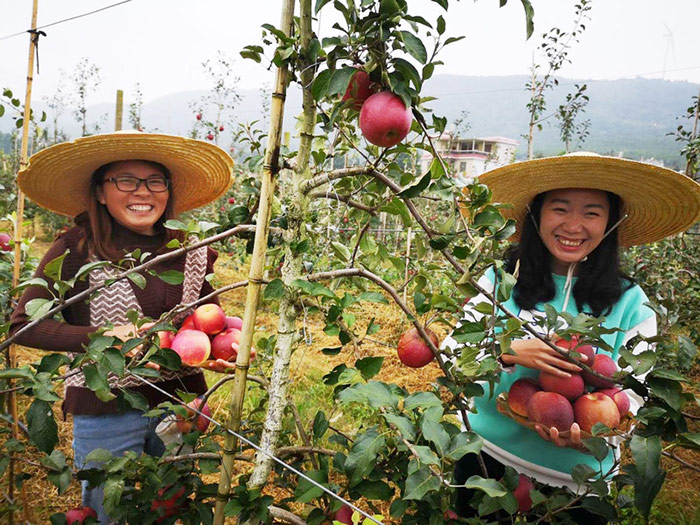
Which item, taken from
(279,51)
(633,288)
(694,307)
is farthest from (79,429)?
(694,307)

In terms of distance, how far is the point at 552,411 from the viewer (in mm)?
1045

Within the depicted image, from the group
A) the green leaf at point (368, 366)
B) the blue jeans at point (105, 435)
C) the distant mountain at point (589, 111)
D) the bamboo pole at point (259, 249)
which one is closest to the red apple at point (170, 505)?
the bamboo pole at point (259, 249)

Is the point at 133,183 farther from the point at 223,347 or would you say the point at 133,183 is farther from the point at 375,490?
the point at 375,490

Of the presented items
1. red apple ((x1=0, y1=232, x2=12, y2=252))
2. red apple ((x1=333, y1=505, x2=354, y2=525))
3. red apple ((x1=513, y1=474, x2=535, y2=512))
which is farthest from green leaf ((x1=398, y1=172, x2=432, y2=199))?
red apple ((x1=0, y1=232, x2=12, y2=252))

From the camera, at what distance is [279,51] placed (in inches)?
26.2

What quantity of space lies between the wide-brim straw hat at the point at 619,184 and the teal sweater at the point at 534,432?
0.25 m

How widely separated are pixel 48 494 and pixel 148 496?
59.0 inches

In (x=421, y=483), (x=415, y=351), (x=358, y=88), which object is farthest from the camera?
(x=415, y=351)

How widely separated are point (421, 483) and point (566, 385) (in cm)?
66

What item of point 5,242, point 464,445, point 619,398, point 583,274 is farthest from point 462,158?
point 464,445

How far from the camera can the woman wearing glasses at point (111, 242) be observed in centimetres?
126

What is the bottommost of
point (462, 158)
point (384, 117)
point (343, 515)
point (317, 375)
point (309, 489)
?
point (317, 375)

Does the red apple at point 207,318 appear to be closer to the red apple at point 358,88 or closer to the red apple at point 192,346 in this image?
the red apple at point 192,346

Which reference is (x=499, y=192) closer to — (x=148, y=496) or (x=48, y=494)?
(x=148, y=496)
